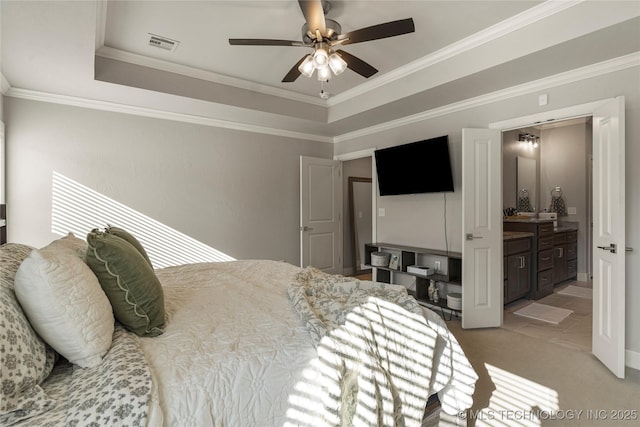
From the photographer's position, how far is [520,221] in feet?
14.7

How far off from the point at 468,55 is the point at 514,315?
2949mm

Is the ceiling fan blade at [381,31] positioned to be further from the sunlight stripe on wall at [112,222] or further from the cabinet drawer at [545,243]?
the cabinet drawer at [545,243]

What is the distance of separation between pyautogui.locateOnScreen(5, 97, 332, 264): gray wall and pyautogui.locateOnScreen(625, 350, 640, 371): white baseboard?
384 cm

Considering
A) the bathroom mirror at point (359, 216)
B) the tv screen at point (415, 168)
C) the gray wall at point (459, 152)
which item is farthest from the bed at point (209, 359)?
the bathroom mirror at point (359, 216)

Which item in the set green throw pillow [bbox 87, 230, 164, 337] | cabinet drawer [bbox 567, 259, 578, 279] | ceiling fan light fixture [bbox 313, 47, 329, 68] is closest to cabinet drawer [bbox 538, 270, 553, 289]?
cabinet drawer [bbox 567, 259, 578, 279]

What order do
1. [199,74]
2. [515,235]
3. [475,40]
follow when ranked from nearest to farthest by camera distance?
[475,40]
[199,74]
[515,235]

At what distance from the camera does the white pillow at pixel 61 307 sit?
102 cm

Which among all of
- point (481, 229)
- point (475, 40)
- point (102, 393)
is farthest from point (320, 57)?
point (481, 229)

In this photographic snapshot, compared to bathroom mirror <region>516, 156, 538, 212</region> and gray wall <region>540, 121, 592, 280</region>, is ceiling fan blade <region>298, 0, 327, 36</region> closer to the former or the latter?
bathroom mirror <region>516, 156, 538, 212</region>

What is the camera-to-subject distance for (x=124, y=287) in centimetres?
133

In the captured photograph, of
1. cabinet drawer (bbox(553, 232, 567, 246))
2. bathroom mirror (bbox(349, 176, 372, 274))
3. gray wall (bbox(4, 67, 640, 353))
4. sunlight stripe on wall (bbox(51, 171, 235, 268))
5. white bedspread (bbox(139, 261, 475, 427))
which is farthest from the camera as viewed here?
bathroom mirror (bbox(349, 176, 372, 274))

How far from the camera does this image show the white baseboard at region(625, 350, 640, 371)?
8.10 feet

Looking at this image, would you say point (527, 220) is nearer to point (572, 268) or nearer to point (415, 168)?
point (572, 268)

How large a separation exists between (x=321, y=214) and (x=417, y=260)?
168 cm
